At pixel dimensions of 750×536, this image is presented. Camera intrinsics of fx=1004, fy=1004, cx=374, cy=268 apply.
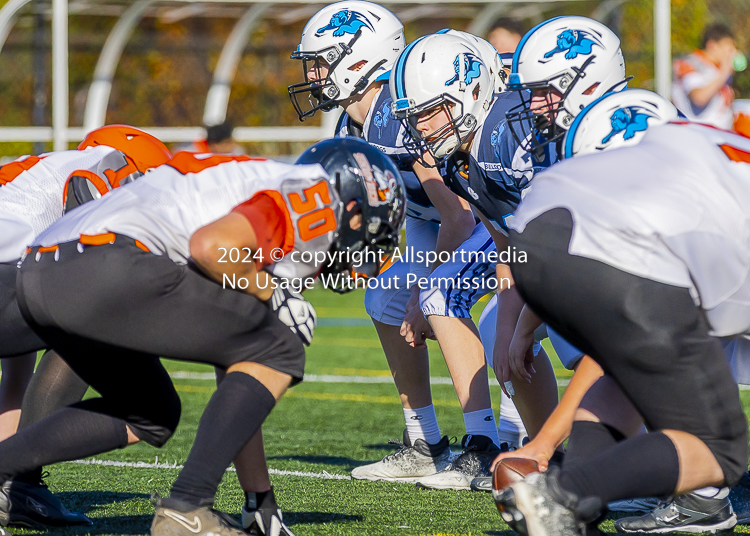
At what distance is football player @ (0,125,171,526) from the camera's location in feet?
10.4

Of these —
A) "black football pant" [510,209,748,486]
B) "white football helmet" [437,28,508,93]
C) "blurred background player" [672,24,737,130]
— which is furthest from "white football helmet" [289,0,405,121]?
"blurred background player" [672,24,737,130]

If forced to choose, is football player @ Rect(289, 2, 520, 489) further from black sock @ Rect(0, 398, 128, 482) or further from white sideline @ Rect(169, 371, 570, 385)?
white sideline @ Rect(169, 371, 570, 385)

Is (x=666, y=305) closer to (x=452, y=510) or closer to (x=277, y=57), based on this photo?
(x=452, y=510)

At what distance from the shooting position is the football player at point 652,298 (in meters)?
2.32

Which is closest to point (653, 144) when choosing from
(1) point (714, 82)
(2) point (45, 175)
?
(2) point (45, 175)

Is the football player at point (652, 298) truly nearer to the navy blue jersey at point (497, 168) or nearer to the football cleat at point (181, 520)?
the football cleat at point (181, 520)

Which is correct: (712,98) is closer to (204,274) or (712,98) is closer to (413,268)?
(413,268)

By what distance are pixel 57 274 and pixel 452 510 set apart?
1636mm

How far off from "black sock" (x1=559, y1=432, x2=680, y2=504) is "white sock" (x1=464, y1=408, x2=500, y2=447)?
1694mm

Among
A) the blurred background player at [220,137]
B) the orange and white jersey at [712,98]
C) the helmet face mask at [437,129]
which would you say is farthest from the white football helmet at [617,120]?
the blurred background player at [220,137]

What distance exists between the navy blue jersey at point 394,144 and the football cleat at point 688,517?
1.62 m

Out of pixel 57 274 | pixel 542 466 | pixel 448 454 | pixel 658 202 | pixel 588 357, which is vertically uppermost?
pixel 658 202

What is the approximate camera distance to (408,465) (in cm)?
415

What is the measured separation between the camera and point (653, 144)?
2457 mm
